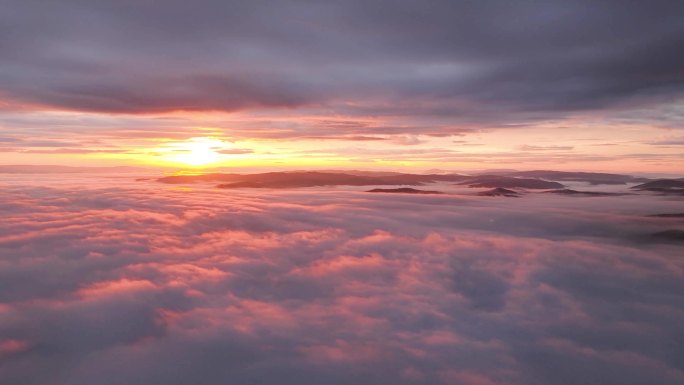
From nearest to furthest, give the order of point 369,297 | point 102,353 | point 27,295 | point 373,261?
point 102,353, point 27,295, point 369,297, point 373,261

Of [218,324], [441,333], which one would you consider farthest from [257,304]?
[441,333]

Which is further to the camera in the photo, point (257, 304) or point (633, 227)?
point (633, 227)

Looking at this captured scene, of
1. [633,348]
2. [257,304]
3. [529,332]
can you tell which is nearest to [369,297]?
[257,304]

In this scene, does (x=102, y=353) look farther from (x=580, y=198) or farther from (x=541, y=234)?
(x=580, y=198)

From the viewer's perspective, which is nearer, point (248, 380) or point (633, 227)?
point (248, 380)

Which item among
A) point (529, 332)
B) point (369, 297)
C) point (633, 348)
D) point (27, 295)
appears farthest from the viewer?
point (369, 297)

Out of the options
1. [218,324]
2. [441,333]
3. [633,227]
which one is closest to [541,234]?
[633,227]

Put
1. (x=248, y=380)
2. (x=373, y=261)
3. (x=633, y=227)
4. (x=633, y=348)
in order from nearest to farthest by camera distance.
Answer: (x=248, y=380) → (x=633, y=348) → (x=373, y=261) → (x=633, y=227)

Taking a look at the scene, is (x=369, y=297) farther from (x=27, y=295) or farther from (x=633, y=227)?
(x=633, y=227)

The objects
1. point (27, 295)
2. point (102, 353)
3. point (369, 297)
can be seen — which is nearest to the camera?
point (102, 353)
